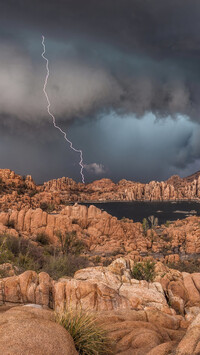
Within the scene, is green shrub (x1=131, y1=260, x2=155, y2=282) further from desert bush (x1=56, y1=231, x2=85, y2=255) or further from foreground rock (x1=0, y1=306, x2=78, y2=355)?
desert bush (x1=56, y1=231, x2=85, y2=255)

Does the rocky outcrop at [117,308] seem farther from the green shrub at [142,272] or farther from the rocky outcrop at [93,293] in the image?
the green shrub at [142,272]

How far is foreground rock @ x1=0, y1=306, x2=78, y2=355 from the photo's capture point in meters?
3.87

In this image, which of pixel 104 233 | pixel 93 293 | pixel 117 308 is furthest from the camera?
pixel 104 233

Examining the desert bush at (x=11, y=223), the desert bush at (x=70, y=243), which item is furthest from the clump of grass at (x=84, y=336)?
the desert bush at (x=11, y=223)

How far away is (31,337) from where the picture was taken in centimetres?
413

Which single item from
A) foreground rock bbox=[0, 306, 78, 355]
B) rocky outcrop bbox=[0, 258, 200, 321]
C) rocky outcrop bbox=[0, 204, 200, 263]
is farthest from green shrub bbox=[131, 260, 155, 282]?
rocky outcrop bbox=[0, 204, 200, 263]

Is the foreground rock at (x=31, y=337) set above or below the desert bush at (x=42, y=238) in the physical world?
above

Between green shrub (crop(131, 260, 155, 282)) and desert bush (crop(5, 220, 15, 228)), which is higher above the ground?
desert bush (crop(5, 220, 15, 228))

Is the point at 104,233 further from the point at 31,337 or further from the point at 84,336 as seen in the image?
the point at 31,337

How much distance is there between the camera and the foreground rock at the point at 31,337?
3871mm

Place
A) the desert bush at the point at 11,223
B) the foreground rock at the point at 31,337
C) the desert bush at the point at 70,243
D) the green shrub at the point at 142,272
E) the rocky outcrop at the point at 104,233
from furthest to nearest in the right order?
the desert bush at the point at 11,223
the rocky outcrop at the point at 104,233
the desert bush at the point at 70,243
the green shrub at the point at 142,272
the foreground rock at the point at 31,337

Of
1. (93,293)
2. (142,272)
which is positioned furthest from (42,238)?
(93,293)

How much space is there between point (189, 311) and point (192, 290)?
2031mm

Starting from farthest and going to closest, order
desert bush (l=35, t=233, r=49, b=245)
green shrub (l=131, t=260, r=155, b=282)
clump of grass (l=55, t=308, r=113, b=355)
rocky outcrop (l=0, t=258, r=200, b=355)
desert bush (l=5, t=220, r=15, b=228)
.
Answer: desert bush (l=5, t=220, r=15, b=228) < desert bush (l=35, t=233, r=49, b=245) < green shrub (l=131, t=260, r=155, b=282) < clump of grass (l=55, t=308, r=113, b=355) < rocky outcrop (l=0, t=258, r=200, b=355)
